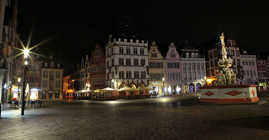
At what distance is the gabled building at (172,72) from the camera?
183 feet

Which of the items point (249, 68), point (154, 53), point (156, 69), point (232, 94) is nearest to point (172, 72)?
point (156, 69)

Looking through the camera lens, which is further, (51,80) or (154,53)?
(51,80)

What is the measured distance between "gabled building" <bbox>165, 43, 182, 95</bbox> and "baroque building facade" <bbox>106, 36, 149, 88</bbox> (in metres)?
8.66

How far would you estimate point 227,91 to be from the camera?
1897 cm

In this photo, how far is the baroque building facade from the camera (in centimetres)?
4762

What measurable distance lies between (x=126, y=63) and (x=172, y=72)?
53.7 ft

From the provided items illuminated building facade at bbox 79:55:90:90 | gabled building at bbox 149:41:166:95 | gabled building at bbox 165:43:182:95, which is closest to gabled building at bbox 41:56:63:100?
illuminated building facade at bbox 79:55:90:90

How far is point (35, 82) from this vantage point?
196 feet

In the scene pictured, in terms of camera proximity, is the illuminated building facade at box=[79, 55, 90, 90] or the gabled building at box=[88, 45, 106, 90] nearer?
the gabled building at box=[88, 45, 106, 90]

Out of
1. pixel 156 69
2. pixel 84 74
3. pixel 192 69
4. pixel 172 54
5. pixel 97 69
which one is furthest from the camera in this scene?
pixel 84 74

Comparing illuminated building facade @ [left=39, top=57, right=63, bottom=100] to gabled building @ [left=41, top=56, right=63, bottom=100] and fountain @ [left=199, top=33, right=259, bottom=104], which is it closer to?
gabled building @ [left=41, top=56, right=63, bottom=100]

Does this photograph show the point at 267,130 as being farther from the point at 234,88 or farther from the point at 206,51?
the point at 206,51

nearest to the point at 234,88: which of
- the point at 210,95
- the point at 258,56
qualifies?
the point at 210,95

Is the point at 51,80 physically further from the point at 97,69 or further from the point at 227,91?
the point at 227,91
